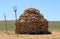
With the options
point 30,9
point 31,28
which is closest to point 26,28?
point 31,28

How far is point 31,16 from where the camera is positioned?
154 feet

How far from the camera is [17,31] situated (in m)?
46.4

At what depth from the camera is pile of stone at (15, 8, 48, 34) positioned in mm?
45750

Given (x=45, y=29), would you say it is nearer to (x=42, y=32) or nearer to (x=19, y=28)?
(x=42, y=32)

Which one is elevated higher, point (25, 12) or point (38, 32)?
point (25, 12)

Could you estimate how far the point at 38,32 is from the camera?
4641cm

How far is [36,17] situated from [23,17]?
2.31 m

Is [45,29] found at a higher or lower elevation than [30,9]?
lower

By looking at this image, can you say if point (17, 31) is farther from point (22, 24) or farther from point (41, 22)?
point (41, 22)

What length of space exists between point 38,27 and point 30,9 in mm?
4161

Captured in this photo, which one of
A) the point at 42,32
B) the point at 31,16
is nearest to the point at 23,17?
the point at 31,16

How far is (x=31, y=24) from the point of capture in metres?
45.8

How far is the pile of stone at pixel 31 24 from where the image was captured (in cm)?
4575

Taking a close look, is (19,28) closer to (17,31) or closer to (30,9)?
(17,31)
